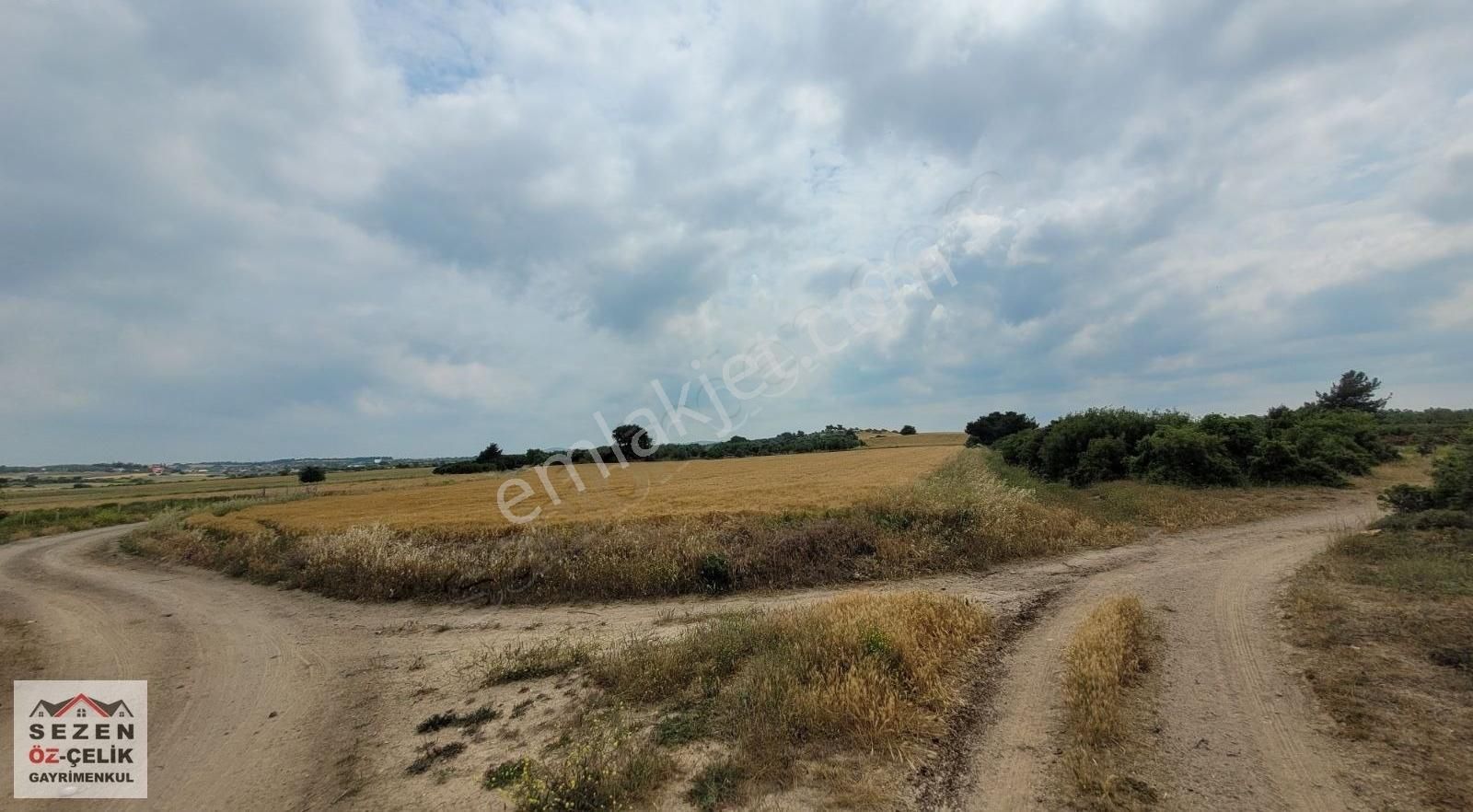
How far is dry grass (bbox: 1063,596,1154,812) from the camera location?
437cm

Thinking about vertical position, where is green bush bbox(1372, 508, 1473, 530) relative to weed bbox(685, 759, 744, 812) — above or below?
above

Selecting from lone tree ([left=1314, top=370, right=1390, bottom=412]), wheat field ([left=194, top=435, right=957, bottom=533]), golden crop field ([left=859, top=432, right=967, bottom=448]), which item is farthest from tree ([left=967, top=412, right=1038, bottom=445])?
wheat field ([left=194, top=435, right=957, bottom=533])

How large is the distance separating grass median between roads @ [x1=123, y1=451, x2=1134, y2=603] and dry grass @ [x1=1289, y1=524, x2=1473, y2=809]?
5.55 meters

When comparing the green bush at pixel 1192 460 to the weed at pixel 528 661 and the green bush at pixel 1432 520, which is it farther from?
the weed at pixel 528 661

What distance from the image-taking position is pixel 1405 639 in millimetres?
6930

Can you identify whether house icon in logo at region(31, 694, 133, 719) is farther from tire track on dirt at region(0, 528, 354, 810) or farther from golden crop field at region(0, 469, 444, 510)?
golden crop field at region(0, 469, 444, 510)

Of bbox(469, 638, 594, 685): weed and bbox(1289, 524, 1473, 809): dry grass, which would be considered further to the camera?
bbox(469, 638, 594, 685): weed

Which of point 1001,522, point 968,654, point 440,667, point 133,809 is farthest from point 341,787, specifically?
point 1001,522

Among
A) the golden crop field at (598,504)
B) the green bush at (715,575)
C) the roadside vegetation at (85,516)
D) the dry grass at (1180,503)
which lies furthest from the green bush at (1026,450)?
the roadside vegetation at (85,516)

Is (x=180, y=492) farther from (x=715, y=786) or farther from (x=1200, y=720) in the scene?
(x=1200, y=720)

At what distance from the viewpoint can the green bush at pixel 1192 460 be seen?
23047mm

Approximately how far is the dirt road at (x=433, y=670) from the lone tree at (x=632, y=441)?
40.2 m

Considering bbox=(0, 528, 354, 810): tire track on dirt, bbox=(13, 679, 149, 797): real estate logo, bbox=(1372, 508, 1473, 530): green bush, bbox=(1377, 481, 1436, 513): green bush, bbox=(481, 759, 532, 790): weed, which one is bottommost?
bbox=(0, 528, 354, 810): tire track on dirt

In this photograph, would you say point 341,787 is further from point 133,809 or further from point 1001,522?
point 1001,522
